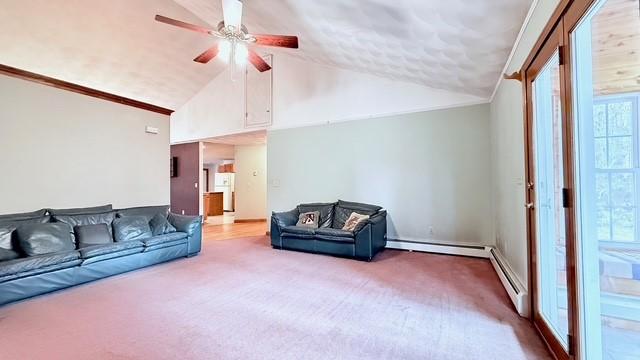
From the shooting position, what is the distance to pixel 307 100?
20.3ft

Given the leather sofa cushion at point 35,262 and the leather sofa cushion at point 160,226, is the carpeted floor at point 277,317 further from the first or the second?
the leather sofa cushion at point 160,226

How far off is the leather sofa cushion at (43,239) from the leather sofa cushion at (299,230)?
2.90m

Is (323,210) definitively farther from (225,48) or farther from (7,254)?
(7,254)

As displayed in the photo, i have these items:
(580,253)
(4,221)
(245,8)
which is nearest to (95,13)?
(245,8)

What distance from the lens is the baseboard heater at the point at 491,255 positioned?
8.29 feet

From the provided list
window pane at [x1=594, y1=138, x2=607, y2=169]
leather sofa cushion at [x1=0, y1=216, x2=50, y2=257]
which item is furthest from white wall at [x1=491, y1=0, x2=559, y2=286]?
leather sofa cushion at [x1=0, y1=216, x2=50, y2=257]

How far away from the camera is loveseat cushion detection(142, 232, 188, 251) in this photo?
409cm

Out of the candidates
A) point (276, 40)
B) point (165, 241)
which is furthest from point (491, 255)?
point (165, 241)

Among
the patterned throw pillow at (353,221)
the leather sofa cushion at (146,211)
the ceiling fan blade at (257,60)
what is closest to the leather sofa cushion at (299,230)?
the patterned throw pillow at (353,221)

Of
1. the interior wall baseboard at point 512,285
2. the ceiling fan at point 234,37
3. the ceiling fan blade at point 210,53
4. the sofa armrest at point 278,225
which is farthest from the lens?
the sofa armrest at point 278,225

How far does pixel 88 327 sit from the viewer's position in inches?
93.6

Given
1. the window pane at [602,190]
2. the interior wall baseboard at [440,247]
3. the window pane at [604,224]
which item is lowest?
the interior wall baseboard at [440,247]

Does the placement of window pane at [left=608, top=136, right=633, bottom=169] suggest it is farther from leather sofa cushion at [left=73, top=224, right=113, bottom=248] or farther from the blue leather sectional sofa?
leather sofa cushion at [left=73, top=224, right=113, bottom=248]

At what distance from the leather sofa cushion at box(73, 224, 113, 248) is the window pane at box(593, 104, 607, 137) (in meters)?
5.03
